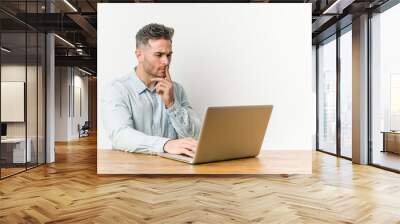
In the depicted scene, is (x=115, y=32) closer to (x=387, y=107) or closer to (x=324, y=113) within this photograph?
(x=387, y=107)

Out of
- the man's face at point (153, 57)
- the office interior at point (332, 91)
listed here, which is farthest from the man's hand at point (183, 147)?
the office interior at point (332, 91)

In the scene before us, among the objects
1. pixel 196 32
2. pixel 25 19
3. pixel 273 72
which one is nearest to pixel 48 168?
pixel 25 19

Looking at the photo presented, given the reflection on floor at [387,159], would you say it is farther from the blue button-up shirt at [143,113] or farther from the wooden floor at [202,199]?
the blue button-up shirt at [143,113]

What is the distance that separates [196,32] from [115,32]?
3.13ft

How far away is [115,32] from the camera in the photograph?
4.96 m

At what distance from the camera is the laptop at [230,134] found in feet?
6.34

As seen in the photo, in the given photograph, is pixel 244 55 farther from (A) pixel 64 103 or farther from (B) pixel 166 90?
(A) pixel 64 103

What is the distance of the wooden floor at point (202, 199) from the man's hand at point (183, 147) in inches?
23.5

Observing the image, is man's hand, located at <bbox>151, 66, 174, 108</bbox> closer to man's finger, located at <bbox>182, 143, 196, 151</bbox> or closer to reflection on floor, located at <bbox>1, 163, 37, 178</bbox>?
man's finger, located at <bbox>182, 143, 196, 151</bbox>

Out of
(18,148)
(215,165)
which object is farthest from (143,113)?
(18,148)

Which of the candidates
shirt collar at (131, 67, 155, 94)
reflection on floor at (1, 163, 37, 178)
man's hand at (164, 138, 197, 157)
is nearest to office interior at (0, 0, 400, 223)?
reflection on floor at (1, 163, 37, 178)

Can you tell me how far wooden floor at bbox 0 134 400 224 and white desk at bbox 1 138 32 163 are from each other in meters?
0.46

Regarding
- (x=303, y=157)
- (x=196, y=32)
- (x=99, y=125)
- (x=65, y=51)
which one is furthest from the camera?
(x=65, y=51)

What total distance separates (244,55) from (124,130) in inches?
99.0
